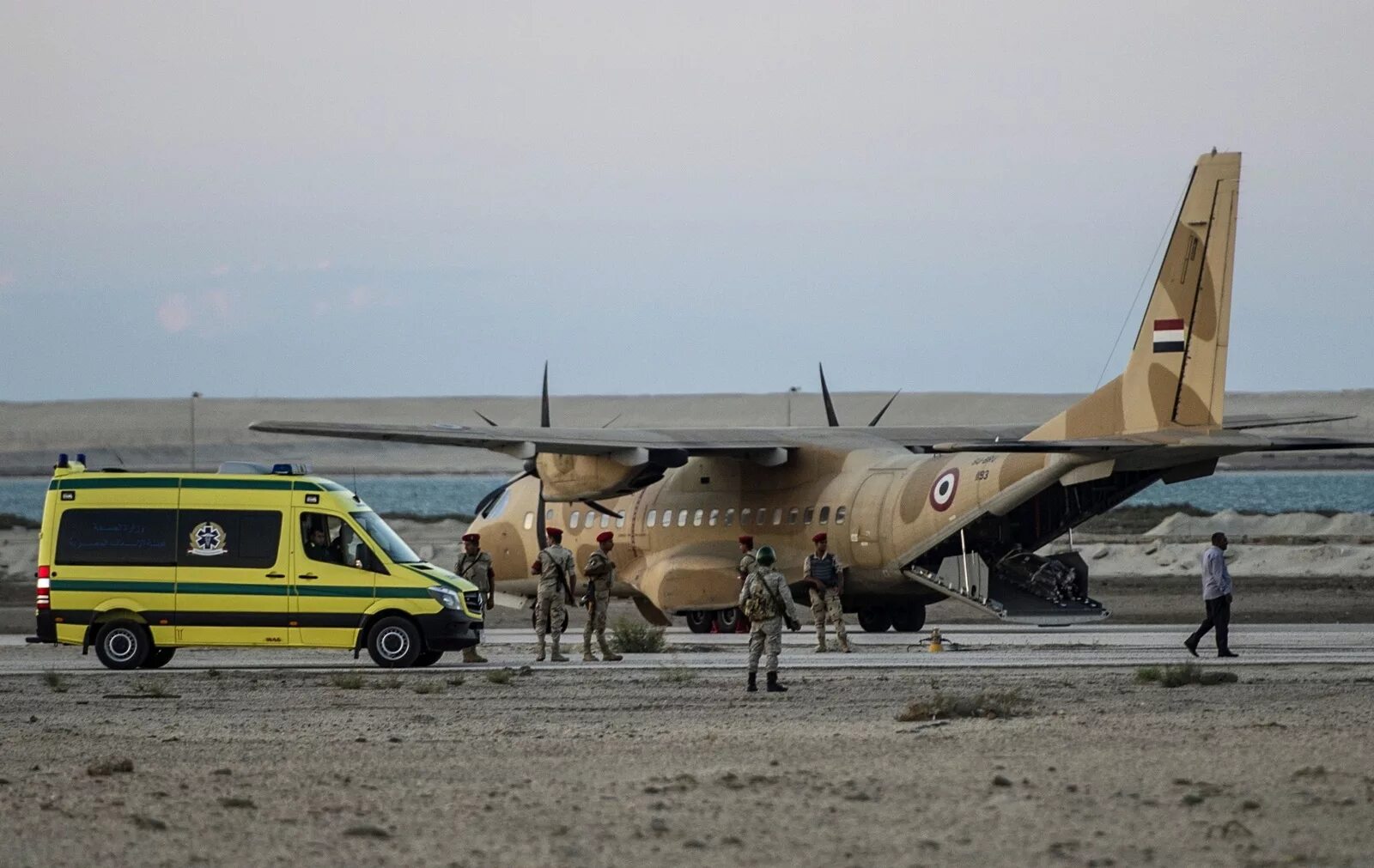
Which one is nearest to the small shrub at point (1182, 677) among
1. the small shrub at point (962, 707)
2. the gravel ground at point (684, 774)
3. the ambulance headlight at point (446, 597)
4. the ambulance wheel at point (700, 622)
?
the gravel ground at point (684, 774)

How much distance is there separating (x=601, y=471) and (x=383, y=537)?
787 cm

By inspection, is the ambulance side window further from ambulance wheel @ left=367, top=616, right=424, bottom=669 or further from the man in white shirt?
the man in white shirt

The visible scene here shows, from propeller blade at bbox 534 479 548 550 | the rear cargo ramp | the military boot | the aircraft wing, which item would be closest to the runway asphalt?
the military boot

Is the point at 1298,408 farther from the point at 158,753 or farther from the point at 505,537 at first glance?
the point at 158,753

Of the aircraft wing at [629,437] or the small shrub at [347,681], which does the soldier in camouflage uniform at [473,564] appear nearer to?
the aircraft wing at [629,437]

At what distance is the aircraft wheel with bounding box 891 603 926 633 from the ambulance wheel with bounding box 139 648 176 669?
40.6ft

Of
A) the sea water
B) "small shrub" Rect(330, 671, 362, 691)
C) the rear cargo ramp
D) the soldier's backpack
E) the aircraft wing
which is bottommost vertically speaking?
"small shrub" Rect(330, 671, 362, 691)

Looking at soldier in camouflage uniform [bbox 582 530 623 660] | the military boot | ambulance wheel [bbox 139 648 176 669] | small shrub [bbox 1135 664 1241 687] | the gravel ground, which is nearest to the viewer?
the gravel ground

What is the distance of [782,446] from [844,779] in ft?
59.4

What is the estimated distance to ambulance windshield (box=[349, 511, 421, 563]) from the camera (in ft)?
77.0

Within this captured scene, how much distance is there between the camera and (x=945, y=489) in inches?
1141

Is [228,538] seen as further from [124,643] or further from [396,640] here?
[396,640]

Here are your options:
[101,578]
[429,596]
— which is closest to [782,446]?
[429,596]

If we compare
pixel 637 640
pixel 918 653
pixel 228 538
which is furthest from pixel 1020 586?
pixel 228 538
